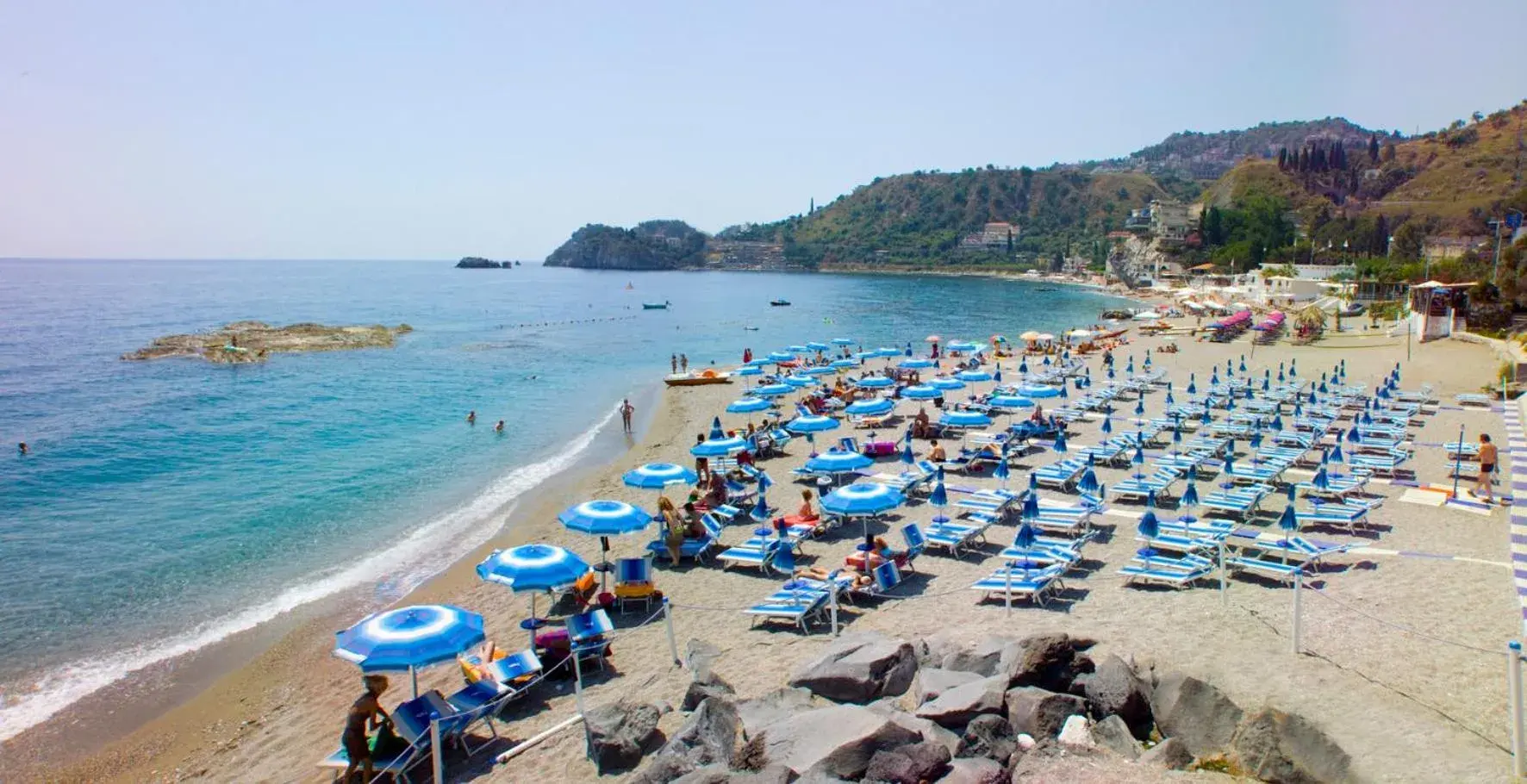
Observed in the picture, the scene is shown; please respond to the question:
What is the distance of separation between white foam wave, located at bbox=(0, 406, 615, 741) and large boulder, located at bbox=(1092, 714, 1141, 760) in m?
13.3

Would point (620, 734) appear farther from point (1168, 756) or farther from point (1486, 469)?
point (1486, 469)

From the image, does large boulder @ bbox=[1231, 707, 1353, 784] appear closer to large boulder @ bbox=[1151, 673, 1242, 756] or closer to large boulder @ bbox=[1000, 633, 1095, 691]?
large boulder @ bbox=[1151, 673, 1242, 756]

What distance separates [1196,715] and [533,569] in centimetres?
779

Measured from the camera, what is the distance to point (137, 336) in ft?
226

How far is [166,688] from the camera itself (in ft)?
40.7

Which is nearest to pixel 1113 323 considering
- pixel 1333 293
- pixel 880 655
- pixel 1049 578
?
pixel 1333 293

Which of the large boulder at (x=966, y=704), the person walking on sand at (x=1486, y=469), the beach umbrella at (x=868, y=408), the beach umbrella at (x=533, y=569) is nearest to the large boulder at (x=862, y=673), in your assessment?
the large boulder at (x=966, y=704)

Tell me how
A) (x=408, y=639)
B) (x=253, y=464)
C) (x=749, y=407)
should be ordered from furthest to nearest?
(x=253, y=464) < (x=749, y=407) < (x=408, y=639)

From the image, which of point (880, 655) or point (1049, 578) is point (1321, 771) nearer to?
point (880, 655)

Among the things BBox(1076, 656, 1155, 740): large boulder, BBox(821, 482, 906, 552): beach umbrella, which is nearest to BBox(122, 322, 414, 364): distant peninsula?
BBox(821, 482, 906, 552): beach umbrella

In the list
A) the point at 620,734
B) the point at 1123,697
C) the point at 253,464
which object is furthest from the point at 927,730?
the point at 253,464

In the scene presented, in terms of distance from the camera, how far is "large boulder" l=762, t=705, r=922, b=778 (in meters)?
6.43

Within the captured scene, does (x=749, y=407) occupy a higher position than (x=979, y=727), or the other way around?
(x=979, y=727)

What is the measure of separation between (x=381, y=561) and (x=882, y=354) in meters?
30.0
